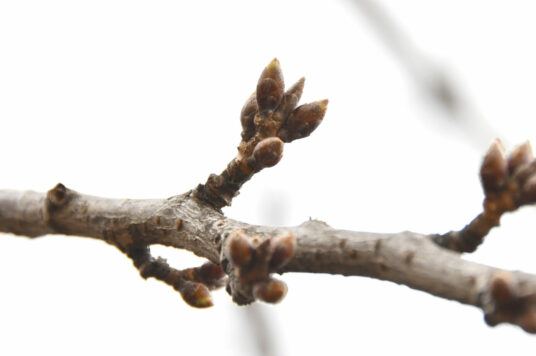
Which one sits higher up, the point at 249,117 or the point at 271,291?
the point at 249,117

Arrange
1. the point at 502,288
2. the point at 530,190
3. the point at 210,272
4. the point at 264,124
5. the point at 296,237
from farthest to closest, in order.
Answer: the point at 210,272, the point at 264,124, the point at 296,237, the point at 530,190, the point at 502,288

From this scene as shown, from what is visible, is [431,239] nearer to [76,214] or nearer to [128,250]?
[128,250]

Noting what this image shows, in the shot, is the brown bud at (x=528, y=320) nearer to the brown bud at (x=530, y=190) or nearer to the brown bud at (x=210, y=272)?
the brown bud at (x=530, y=190)

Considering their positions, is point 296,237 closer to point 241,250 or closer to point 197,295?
point 241,250

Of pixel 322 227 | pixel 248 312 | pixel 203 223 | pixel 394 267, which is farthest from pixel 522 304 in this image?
pixel 248 312

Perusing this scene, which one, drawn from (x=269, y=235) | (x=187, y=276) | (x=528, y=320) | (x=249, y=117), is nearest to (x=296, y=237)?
(x=269, y=235)

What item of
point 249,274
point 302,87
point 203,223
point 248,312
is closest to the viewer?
point 249,274
